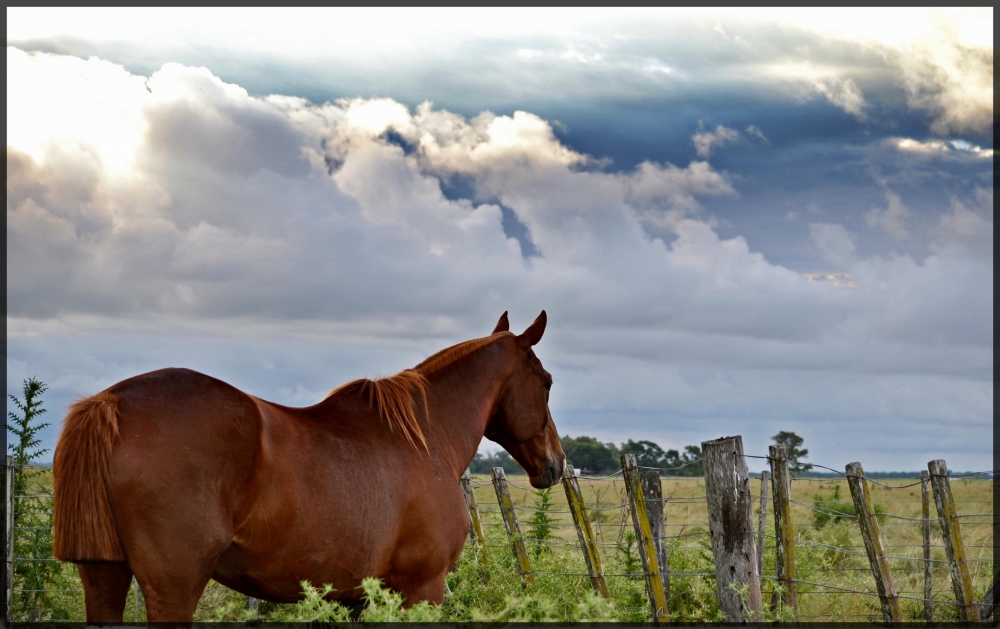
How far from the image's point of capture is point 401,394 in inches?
204

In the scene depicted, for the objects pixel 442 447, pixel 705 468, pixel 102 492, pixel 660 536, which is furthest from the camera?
pixel 660 536

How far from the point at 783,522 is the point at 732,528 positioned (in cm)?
149

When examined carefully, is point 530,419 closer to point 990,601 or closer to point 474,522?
point 474,522

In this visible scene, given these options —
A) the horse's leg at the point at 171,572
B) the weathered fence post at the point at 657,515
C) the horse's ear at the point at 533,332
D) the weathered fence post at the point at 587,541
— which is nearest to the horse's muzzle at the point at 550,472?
the horse's ear at the point at 533,332

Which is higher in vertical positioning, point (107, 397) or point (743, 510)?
point (107, 397)

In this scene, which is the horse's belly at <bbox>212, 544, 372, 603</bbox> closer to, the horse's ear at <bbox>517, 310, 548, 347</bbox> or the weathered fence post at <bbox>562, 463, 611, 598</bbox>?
A: the horse's ear at <bbox>517, 310, 548, 347</bbox>

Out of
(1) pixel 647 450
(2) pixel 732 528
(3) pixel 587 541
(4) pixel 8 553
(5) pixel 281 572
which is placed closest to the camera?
(5) pixel 281 572

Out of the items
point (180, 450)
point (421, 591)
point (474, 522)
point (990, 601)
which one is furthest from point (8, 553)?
point (990, 601)

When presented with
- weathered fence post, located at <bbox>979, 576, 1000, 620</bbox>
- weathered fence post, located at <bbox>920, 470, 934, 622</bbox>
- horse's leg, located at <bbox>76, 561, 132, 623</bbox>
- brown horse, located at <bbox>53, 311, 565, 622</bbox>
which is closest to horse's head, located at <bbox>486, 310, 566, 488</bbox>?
brown horse, located at <bbox>53, 311, 565, 622</bbox>

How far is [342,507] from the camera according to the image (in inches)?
173

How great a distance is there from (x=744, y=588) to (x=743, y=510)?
52cm

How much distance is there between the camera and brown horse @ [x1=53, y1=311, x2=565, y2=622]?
378cm

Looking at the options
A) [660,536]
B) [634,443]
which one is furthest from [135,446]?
[634,443]

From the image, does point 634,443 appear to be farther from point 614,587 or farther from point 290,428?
point 290,428
